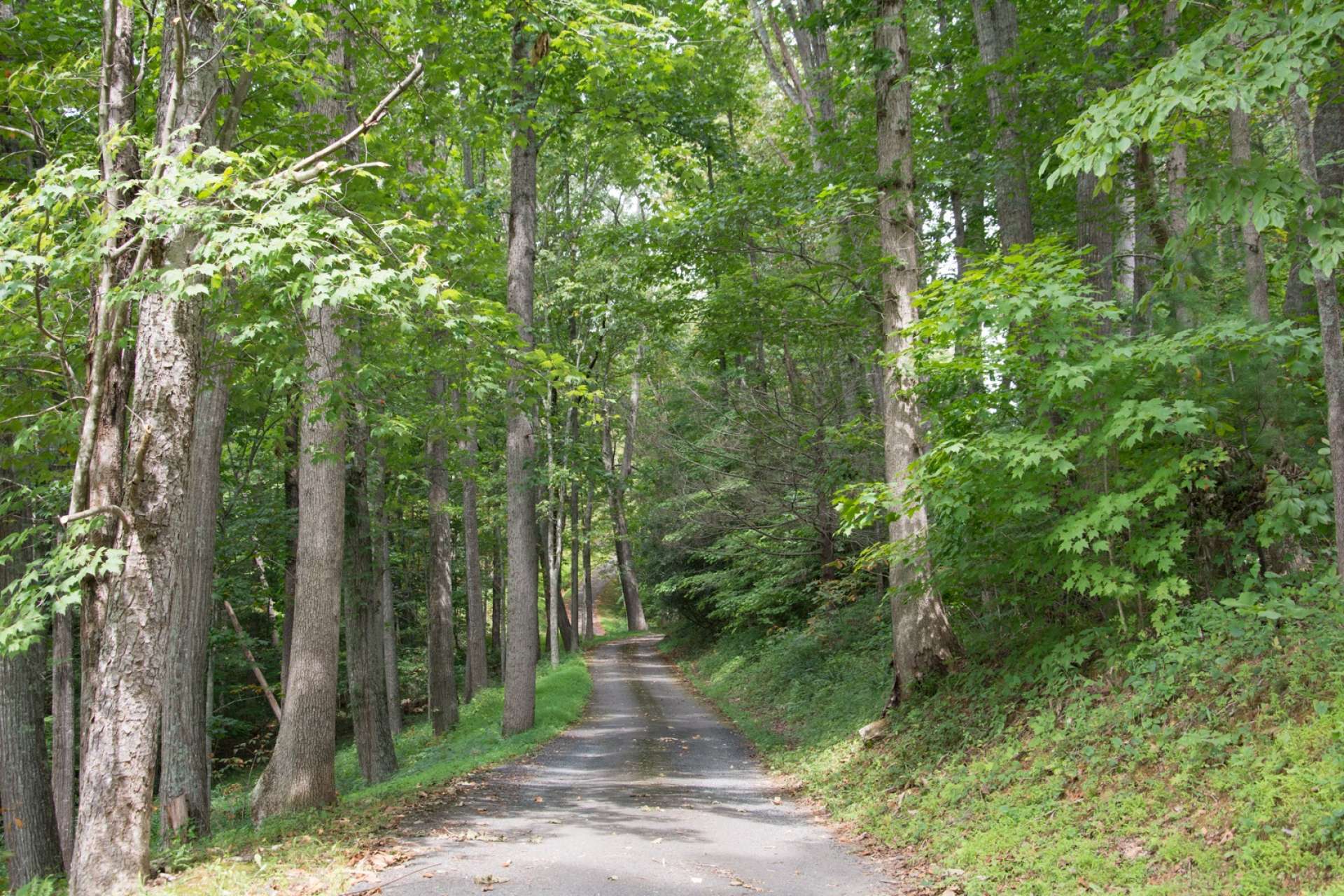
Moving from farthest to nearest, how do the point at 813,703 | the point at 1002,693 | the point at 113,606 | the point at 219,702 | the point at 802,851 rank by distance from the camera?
1. the point at 219,702
2. the point at 813,703
3. the point at 1002,693
4. the point at 802,851
5. the point at 113,606

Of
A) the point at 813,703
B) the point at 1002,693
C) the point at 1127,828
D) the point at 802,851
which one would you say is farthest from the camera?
the point at 813,703

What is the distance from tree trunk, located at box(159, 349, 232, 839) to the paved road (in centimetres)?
298

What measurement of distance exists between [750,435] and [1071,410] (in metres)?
10.9

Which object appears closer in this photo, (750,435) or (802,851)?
(802,851)

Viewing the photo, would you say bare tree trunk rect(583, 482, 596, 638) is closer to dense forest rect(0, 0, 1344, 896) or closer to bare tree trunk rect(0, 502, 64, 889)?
dense forest rect(0, 0, 1344, 896)

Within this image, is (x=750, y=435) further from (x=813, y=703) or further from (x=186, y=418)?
(x=186, y=418)

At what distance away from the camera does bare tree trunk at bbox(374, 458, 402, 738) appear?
15266 mm

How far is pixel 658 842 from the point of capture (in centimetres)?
675

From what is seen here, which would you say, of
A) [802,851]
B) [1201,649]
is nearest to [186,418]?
[802,851]

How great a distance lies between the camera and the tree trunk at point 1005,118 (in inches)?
425

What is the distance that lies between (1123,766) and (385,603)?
14044 millimetres

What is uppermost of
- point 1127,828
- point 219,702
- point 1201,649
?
point 1201,649

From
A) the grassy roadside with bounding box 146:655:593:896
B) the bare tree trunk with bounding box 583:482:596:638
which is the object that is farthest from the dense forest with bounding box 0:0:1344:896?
the bare tree trunk with bounding box 583:482:596:638

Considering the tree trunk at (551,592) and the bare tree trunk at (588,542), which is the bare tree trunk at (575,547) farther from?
the tree trunk at (551,592)
